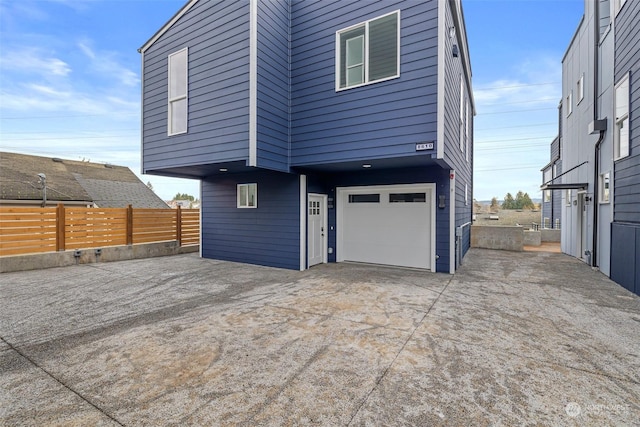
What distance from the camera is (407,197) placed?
23.7ft

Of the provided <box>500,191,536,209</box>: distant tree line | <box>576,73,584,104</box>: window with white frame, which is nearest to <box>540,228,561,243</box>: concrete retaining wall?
<box>576,73,584,104</box>: window with white frame

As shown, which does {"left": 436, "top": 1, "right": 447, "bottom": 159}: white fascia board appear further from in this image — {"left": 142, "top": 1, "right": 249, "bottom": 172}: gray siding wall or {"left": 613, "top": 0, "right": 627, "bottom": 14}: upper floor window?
{"left": 613, "top": 0, "right": 627, "bottom": 14}: upper floor window

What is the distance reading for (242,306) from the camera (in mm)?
4348

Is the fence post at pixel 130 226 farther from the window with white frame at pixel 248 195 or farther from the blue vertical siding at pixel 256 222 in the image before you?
the window with white frame at pixel 248 195

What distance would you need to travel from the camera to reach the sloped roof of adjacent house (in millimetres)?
13391

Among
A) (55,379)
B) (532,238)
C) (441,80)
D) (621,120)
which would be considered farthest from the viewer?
(532,238)

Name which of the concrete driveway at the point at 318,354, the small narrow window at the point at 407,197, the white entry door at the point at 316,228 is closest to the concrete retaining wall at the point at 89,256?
the concrete driveway at the point at 318,354

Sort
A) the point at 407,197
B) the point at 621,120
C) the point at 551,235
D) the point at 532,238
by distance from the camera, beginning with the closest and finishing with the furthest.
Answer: the point at 621,120 → the point at 407,197 → the point at 532,238 → the point at 551,235

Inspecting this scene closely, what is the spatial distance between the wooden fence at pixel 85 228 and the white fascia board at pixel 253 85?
207 inches

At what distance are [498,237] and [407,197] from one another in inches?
245

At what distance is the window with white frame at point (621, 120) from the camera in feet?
19.0

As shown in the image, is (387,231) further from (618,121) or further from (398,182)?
(618,121)

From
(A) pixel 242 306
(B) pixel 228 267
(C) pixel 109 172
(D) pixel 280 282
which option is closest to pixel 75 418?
(A) pixel 242 306
